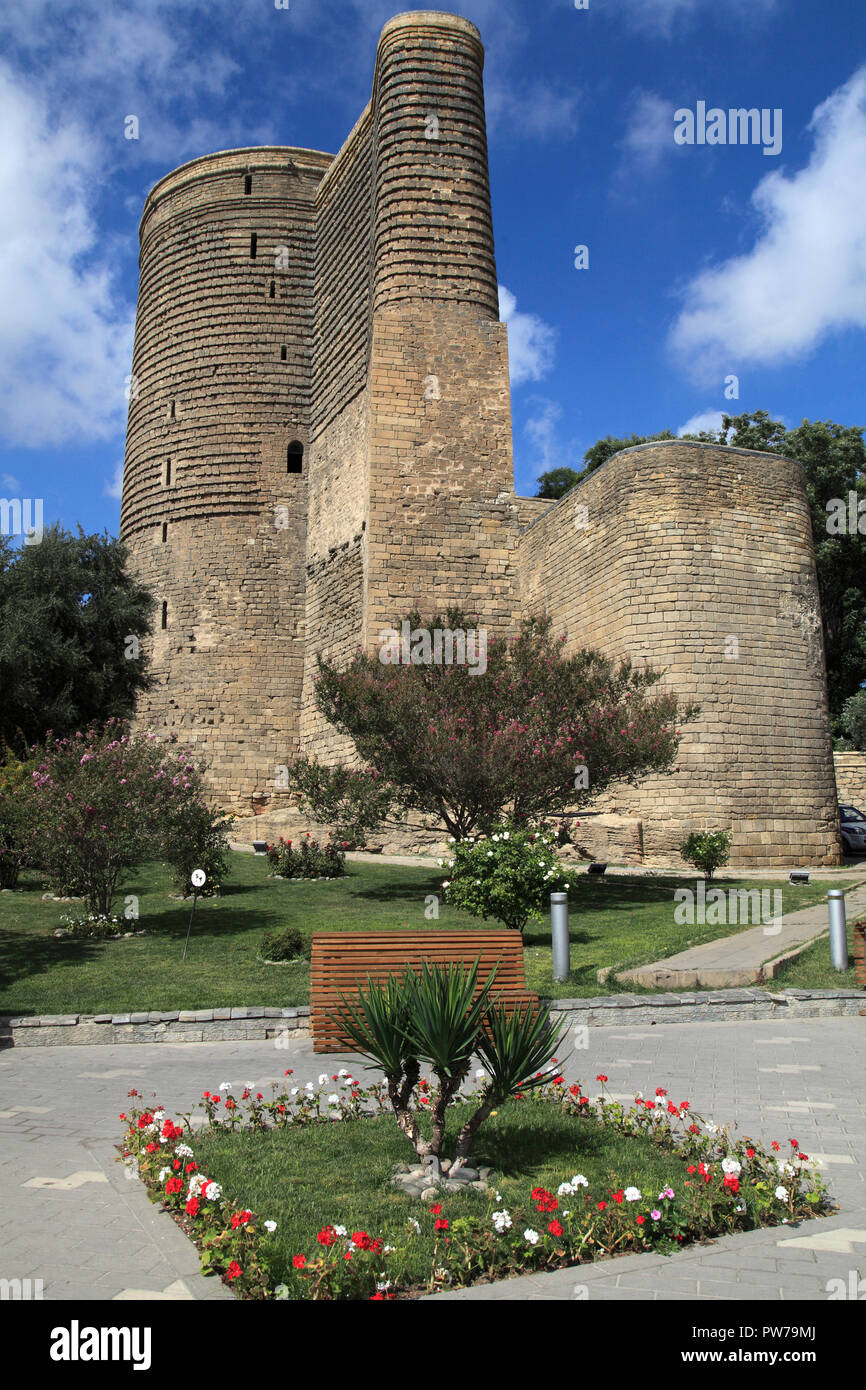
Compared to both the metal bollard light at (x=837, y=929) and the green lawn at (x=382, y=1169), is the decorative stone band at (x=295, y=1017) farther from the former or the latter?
the green lawn at (x=382, y=1169)

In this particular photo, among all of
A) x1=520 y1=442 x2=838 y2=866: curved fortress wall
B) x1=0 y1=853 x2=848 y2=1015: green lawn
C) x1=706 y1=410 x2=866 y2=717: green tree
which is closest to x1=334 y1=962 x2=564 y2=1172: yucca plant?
x1=0 y1=853 x2=848 y2=1015: green lawn

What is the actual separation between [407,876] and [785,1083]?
10.3m

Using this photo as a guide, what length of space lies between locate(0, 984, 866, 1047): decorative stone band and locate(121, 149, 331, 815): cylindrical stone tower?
17.4 m

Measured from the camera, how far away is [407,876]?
1539 cm

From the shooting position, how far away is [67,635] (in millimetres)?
22984

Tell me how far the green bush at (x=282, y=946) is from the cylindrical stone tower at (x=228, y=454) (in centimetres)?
1511

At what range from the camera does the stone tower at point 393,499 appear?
17078 mm

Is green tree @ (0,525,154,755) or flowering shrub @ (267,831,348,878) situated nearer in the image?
flowering shrub @ (267,831,348,878)

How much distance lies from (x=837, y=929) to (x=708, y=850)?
5978 mm

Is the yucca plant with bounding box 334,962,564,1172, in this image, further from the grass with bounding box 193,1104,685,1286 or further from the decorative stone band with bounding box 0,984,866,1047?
the decorative stone band with bounding box 0,984,866,1047

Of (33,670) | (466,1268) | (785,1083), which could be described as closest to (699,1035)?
(785,1083)

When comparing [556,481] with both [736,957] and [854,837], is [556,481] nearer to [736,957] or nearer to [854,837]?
[854,837]

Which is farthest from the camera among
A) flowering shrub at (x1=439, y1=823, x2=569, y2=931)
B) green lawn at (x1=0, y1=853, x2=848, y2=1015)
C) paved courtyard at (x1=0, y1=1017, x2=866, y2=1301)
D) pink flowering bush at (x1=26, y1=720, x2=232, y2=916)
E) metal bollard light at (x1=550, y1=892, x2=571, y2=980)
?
pink flowering bush at (x1=26, y1=720, x2=232, y2=916)

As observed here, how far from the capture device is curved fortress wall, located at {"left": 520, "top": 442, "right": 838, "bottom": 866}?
16531 millimetres
